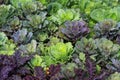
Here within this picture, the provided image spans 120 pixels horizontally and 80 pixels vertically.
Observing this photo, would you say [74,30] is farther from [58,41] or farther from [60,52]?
[60,52]

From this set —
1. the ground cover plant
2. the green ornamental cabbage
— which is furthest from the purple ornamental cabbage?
the green ornamental cabbage

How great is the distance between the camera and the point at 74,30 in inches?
78.5

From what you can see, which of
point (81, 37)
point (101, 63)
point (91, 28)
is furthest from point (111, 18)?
point (101, 63)

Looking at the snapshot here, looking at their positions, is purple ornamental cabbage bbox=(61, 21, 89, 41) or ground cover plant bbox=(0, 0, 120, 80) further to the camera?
purple ornamental cabbage bbox=(61, 21, 89, 41)

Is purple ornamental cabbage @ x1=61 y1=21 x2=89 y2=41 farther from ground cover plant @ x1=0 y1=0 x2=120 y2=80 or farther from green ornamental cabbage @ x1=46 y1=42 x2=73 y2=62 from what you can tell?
green ornamental cabbage @ x1=46 y1=42 x2=73 y2=62

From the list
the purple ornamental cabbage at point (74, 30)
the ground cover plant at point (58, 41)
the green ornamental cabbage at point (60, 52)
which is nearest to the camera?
the ground cover plant at point (58, 41)

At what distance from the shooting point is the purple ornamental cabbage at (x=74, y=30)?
1996 millimetres

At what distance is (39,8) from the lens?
2305mm

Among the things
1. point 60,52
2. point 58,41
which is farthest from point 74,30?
point 60,52

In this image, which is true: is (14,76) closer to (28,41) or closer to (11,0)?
(28,41)

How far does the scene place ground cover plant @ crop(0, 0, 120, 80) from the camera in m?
1.60

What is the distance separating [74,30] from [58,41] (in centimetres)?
12

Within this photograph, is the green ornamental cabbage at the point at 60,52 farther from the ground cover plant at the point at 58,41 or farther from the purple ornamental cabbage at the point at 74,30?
the purple ornamental cabbage at the point at 74,30

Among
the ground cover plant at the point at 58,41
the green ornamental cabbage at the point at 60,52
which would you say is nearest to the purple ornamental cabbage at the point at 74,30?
the ground cover plant at the point at 58,41
